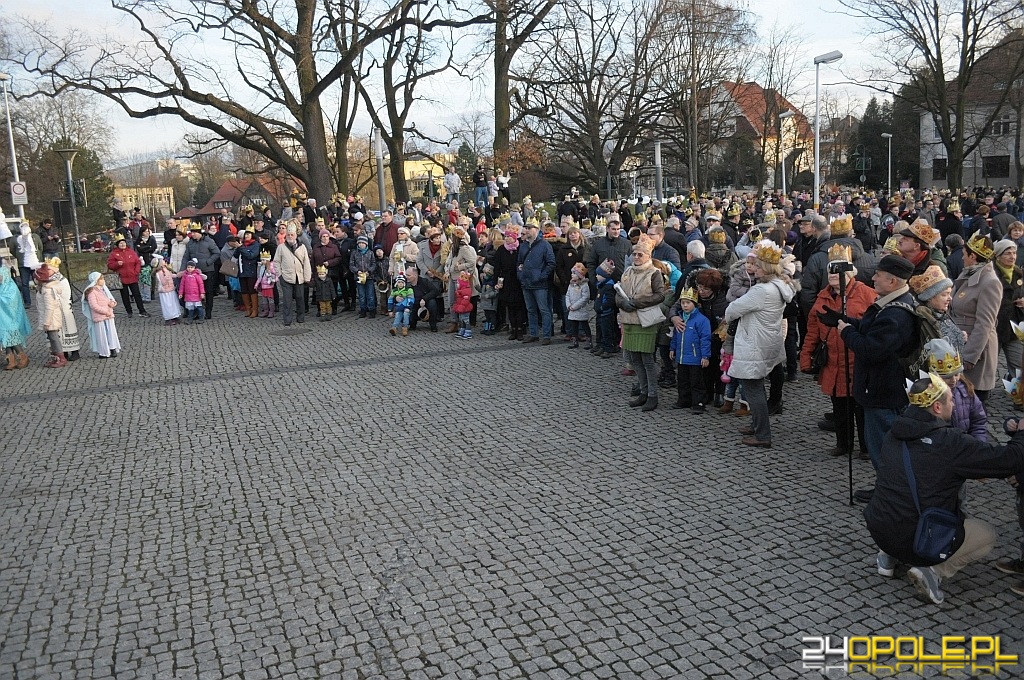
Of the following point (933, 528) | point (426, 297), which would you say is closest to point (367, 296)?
point (426, 297)

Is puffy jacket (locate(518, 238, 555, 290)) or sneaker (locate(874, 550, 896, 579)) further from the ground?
puffy jacket (locate(518, 238, 555, 290))

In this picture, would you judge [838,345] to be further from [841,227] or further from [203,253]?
[203,253]

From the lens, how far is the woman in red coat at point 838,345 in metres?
7.28

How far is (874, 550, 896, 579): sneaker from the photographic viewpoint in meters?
5.22

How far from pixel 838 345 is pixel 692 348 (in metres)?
1.93

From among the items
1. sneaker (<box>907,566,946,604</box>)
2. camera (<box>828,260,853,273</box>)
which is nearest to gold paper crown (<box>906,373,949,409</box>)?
sneaker (<box>907,566,946,604</box>)

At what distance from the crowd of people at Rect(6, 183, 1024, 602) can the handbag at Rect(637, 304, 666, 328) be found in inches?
0.7

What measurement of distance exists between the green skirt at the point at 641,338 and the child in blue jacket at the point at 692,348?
231 mm

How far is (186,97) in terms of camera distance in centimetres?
2817

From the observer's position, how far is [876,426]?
245 inches

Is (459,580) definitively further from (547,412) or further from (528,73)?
(528,73)

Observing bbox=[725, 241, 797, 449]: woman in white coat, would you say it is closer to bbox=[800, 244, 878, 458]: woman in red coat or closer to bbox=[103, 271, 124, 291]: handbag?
bbox=[800, 244, 878, 458]: woman in red coat

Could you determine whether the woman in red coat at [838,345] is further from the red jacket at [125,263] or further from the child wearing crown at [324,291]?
the red jacket at [125,263]

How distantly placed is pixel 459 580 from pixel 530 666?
3.68 ft
